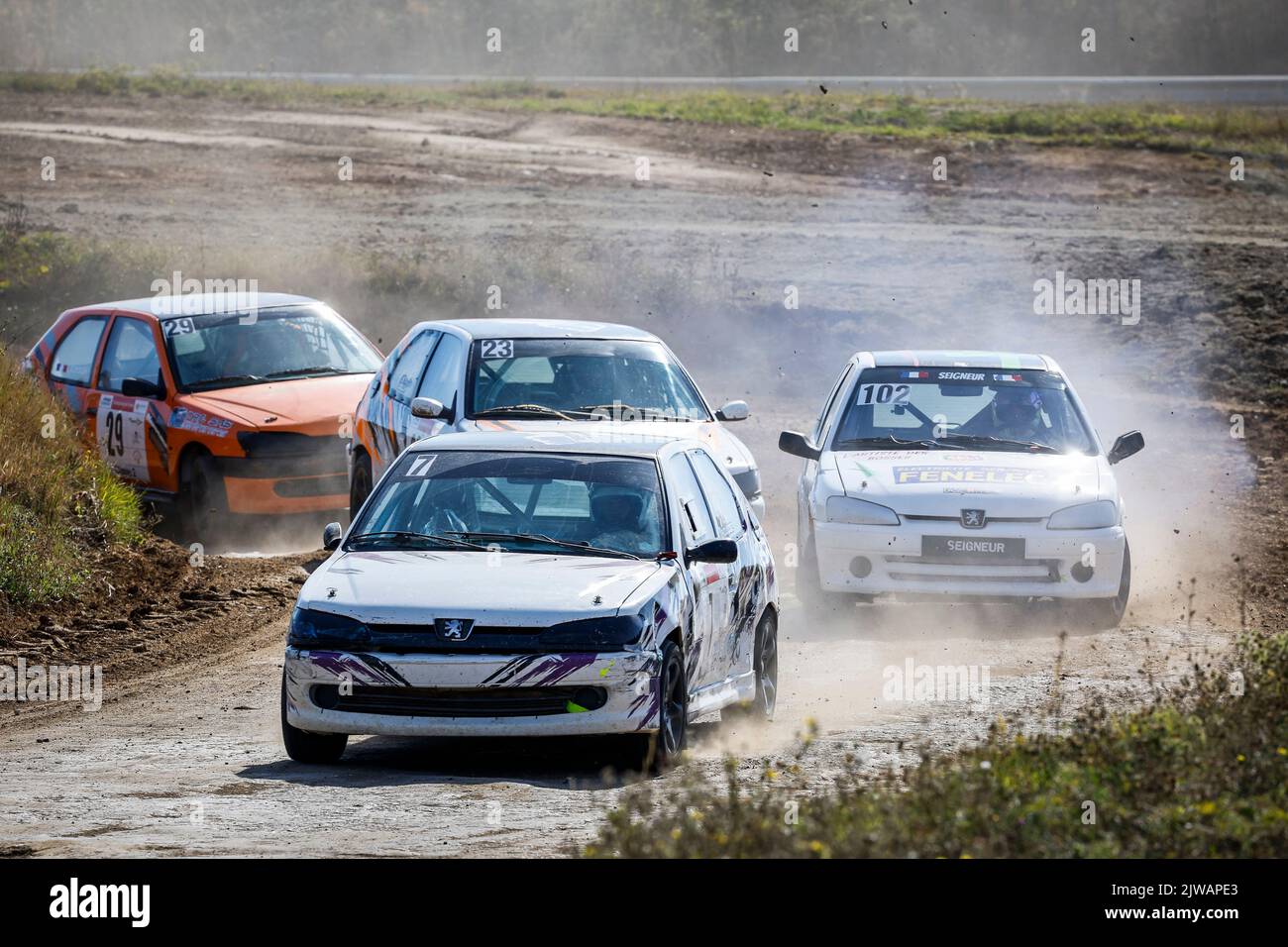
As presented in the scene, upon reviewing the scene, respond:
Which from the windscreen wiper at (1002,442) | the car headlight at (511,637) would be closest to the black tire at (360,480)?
the windscreen wiper at (1002,442)

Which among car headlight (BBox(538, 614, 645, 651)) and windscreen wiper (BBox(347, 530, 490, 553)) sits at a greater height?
windscreen wiper (BBox(347, 530, 490, 553))

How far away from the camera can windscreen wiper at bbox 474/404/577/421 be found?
43.4 ft

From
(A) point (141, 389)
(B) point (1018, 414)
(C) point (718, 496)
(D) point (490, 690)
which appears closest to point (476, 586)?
(D) point (490, 690)

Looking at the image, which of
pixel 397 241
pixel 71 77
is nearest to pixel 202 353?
pixel 397 241

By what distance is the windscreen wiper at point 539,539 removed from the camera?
8891 millimetres

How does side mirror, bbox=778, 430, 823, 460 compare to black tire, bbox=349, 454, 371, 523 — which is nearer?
side mirror, bbox=778, 430, 823, 460

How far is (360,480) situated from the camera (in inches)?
574

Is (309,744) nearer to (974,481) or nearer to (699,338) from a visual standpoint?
(974,481)

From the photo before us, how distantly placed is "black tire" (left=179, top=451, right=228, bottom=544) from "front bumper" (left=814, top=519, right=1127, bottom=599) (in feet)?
17.4

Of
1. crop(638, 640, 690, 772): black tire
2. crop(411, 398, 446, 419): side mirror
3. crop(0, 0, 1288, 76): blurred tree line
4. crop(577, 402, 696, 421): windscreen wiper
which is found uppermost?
crop(0, 0, 1288, 76): blurred tree line

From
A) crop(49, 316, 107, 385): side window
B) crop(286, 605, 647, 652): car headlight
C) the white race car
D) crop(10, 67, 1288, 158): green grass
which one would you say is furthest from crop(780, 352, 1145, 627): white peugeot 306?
crop(10, 67, 1288, 158): green grass

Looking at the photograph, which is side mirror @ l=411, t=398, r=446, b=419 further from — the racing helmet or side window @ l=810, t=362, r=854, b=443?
the racing helmet

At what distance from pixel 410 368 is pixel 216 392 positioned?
81.4 inches

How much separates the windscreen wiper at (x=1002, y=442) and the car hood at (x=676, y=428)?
1461 mm
